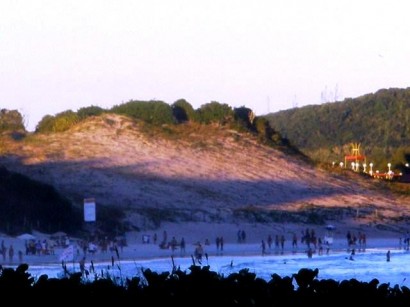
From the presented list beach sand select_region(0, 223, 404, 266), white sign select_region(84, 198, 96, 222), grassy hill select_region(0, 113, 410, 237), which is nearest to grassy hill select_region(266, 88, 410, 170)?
grassy hill select_region(0, 113, 410, 237)

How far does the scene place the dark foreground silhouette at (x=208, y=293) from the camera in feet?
34.0

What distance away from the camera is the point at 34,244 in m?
44.2

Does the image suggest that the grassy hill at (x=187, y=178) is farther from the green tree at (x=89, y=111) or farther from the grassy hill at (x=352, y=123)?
the grassy hill at (x=352, y=123)

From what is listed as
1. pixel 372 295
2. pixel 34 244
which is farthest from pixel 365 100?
pixel 372 295

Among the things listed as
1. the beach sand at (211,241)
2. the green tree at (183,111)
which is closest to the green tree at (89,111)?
the green tree at (183,111)

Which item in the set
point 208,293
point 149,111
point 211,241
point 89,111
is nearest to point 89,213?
point 211,241

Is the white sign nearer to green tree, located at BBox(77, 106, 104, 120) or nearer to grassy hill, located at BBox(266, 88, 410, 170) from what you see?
green tree, located at BBox(77, 106, 104, 120)

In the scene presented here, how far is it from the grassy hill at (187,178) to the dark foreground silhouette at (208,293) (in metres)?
42.7

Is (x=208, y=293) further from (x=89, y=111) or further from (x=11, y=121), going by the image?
(x=89, y=111)

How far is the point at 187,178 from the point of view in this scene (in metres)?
65.8

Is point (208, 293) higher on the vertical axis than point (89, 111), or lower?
lower

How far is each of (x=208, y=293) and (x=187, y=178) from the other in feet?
181

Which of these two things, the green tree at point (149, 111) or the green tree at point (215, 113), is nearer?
the green tree at point (149, 111)

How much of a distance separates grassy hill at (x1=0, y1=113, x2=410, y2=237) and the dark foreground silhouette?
42.7 meters
